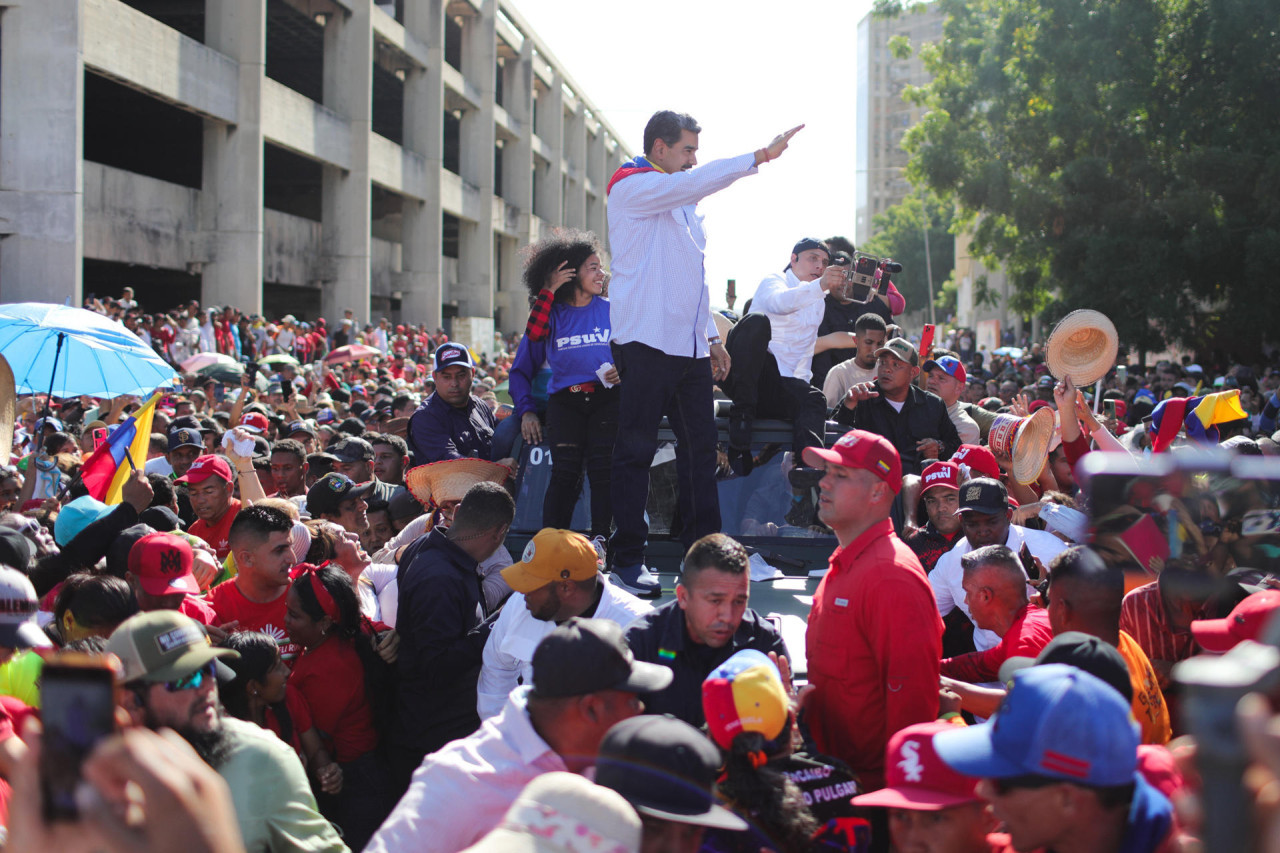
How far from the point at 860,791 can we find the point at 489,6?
45.5 meters

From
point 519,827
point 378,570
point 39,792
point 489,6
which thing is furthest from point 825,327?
point 489,6

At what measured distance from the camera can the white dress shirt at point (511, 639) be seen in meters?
4.14

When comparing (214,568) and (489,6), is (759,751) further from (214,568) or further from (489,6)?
(489,6)

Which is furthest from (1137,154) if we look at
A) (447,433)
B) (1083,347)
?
(447,433)

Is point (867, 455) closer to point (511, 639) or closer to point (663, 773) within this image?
point (511, 639)

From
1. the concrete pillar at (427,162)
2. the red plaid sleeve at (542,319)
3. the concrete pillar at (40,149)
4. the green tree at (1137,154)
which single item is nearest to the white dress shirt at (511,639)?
the red plaid sleeve at (542,319)

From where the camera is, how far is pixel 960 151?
969 inches

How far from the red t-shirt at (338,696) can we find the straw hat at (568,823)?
2359 millimetres

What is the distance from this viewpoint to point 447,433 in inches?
280

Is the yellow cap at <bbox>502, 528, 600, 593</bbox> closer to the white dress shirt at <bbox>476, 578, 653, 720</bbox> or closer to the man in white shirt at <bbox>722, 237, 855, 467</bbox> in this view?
the white dress shirt at <bbox>476, 578, 653, 720</bbox>

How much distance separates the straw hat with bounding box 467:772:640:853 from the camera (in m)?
2.17

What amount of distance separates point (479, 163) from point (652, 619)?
4411 centimetres

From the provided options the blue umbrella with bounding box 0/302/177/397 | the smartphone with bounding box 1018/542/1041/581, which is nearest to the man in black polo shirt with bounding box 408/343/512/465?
the blue umbrella with bounding box 0/302/177/397

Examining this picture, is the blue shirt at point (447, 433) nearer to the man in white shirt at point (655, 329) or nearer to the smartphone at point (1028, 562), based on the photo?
the man in white shirt at point (655, 329)
